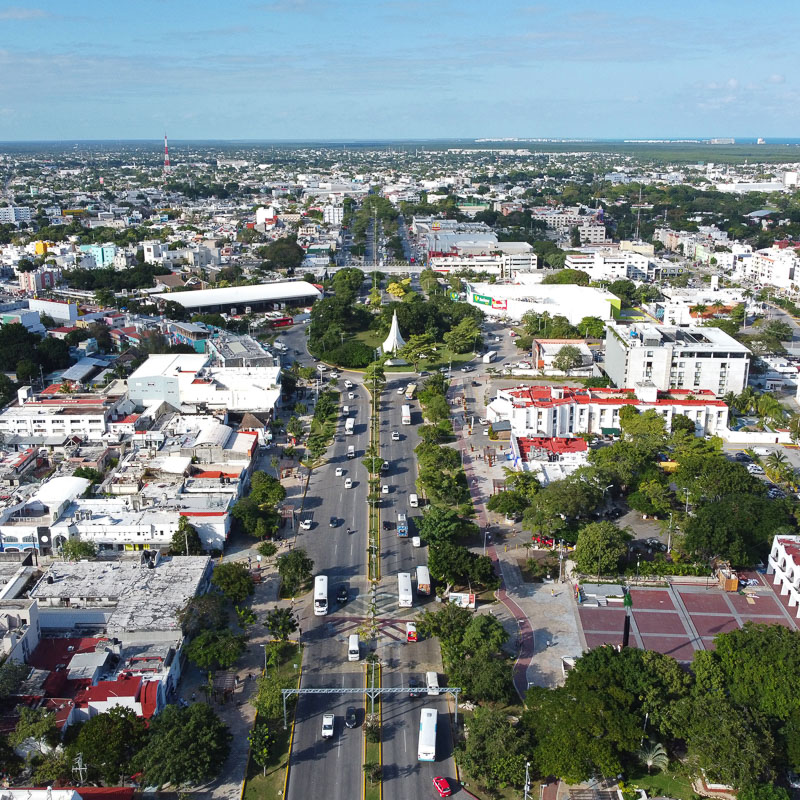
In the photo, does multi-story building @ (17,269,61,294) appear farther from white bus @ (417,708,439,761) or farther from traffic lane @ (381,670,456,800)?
white bus @ (417,708,439,761)

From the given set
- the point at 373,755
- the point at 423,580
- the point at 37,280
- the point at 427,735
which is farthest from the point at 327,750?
the point at 37,280

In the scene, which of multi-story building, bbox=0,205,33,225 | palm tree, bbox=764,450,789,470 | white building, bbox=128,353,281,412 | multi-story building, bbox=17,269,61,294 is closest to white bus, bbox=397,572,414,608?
white building, bbox=128,353,281,412

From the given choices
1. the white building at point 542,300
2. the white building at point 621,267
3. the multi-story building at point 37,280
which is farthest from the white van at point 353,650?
the white building at point 621,267

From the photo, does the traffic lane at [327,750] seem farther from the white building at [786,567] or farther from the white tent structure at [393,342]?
the white tent structure at [393,342]

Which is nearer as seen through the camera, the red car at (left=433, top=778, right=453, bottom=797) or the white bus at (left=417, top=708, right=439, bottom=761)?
the red car at (left=433, top=778, right=453, bottom=797)

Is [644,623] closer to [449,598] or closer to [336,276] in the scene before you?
[449,598]

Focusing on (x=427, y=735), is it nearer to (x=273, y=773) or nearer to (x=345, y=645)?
(x=273, y=773)

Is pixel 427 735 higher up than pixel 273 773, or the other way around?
pixel 427 735
